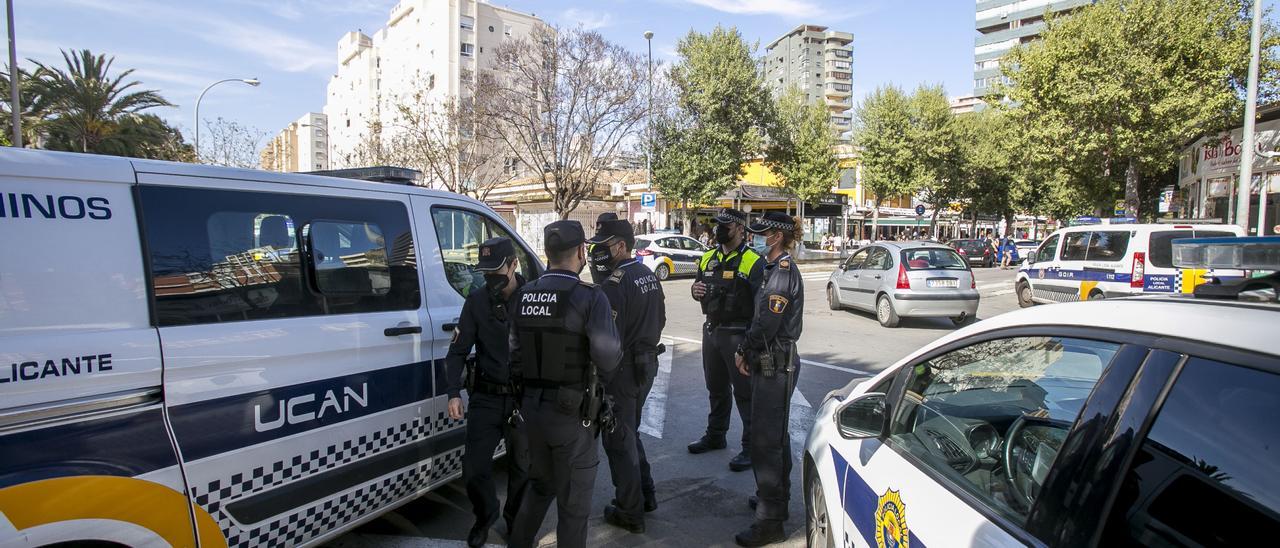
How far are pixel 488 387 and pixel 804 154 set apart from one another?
2965cm

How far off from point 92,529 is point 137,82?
90.9ft

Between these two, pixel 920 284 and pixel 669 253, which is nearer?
pixel 920 284

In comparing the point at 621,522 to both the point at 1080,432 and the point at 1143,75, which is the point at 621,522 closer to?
the point at 1080,432

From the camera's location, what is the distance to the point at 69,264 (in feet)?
7.07

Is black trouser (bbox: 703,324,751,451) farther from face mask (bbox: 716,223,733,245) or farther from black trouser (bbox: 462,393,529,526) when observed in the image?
black trouser (bbox: 462,393,529,526)

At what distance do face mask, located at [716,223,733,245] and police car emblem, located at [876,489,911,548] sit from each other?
256 centimetres

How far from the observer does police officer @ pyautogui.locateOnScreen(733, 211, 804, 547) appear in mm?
3508

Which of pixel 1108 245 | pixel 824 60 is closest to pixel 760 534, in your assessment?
pixel 1108 245

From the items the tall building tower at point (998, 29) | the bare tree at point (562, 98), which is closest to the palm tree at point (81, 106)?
the bare tree at point (562, 98)

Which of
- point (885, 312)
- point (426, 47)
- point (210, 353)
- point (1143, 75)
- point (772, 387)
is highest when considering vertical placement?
point (426, 47)

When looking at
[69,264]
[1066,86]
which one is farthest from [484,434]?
[1066,86]

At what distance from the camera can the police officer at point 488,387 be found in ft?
11.0

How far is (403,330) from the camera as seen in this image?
3242 mm

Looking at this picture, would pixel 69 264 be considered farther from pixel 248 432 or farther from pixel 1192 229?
pixel 1192 229
